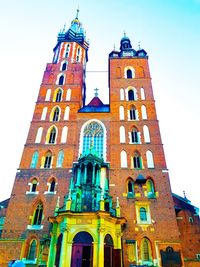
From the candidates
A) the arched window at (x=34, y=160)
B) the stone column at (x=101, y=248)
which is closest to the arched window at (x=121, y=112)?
the arched window at (x=34, y=160)

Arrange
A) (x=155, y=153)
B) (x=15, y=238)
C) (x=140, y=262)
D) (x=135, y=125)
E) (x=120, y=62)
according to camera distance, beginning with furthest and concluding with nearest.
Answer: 1. (x=120, y=62)
2. (x=135, y=125)
3. (x=155, y=153)
4. (x=15, y=238)
5. (x=140, y=262)

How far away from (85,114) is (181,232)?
1585cm

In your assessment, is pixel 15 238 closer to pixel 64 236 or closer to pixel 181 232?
pixel 64 236

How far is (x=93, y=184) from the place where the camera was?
20219 mm

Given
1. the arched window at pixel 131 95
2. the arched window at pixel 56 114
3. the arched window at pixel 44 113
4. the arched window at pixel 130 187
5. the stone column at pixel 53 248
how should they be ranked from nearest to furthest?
the stone column at pixel 53 248
the arched window at pixel 130 187
the arched window at pixel 44 113
the arched window at pixel 56 114
the arched window at pixel 131 95

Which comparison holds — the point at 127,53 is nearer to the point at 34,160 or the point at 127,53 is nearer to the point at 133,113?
the point at 133,113

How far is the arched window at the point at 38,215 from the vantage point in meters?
20.3

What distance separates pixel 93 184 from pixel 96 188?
0.45m

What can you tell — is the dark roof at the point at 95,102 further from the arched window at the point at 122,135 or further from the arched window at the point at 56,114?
the arched window at the point at 122,135

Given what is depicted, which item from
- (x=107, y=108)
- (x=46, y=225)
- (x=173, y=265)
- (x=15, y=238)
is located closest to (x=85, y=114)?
(x=107, y=108)

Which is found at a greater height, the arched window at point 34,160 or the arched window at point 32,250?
the arched window at point 34,160

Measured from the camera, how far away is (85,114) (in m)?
27.6

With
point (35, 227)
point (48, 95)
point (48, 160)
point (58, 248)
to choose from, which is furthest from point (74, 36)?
point (58, 248)

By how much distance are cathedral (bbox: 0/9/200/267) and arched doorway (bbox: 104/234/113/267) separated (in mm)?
69
